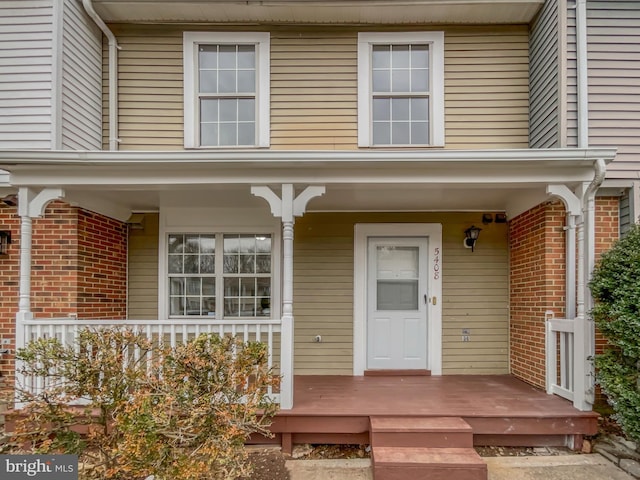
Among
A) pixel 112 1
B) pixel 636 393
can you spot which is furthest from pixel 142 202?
pixel 636 393

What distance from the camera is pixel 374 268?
5.29 meters

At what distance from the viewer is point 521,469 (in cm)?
343

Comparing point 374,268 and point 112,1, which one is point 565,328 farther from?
point 112,1

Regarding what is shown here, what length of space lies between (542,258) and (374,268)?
2.00 meters

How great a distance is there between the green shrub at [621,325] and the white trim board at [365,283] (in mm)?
1798

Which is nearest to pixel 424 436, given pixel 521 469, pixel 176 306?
pixel 521 469

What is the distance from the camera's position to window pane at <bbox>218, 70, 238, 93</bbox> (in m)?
5.34

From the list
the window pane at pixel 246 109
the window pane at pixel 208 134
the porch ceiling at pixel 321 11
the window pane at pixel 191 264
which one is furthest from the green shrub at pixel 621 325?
the window pane at pixel 208 134

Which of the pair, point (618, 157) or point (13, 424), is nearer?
point (13, 424)

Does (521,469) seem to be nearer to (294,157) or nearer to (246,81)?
(294,157)

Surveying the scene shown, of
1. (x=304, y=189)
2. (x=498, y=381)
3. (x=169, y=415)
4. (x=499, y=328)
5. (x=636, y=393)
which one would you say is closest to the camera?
(x=169, y=415)

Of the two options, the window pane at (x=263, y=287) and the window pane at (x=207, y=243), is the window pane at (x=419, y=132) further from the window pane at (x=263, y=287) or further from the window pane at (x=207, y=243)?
the window pane at (x=207, y=243)

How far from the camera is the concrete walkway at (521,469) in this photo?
130 inches

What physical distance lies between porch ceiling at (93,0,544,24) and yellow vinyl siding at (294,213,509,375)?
2599mm
